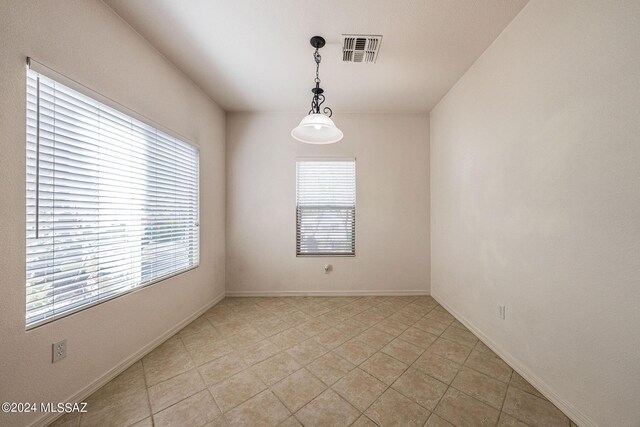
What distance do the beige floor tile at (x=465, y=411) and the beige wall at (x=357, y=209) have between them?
2.05 meters

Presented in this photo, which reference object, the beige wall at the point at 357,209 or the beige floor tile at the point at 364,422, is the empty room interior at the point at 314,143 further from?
the beige wall at the point at 357,209

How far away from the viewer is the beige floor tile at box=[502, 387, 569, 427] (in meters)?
1.43

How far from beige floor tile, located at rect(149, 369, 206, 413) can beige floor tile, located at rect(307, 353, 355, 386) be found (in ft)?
2.85

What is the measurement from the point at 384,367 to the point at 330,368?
1.50 ft

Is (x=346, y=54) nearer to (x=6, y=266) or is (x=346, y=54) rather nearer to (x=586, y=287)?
(x=586, y=287)

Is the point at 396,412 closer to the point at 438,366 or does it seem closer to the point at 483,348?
the point at 438,366

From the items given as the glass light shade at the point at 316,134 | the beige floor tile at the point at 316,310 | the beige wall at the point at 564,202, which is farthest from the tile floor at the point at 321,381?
the glass light shade at the point at 316,134

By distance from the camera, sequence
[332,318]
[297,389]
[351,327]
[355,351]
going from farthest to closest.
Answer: [332,318], [351,327], [355,351], [297,389]

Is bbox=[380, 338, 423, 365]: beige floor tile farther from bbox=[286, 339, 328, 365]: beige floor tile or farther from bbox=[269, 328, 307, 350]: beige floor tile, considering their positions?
bbox=[269, 328, 307, 350]: beige floor tile

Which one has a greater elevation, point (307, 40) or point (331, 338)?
point (307, 40)

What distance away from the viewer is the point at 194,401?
1.58 m

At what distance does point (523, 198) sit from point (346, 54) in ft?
6.78

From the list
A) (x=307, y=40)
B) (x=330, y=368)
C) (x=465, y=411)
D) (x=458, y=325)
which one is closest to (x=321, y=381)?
(x=330, y=368)

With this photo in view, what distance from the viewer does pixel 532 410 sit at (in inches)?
59.4
